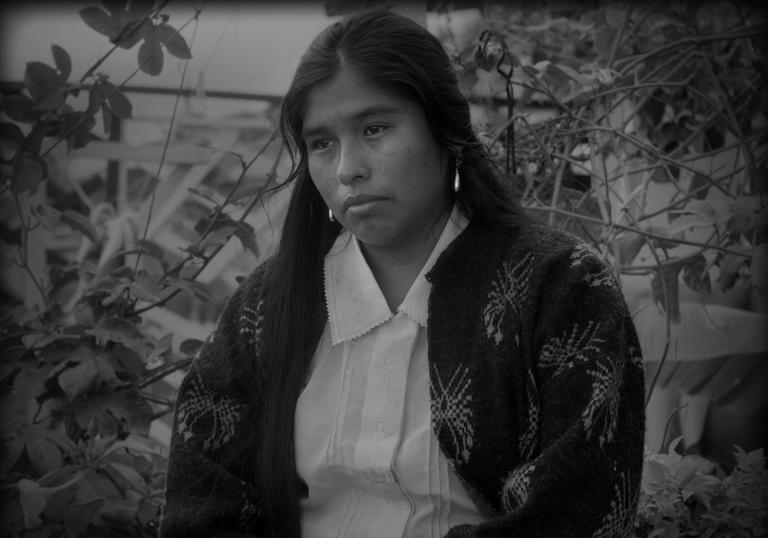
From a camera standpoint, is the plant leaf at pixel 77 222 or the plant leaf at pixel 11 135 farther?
the plant leaf at pixel 77 222

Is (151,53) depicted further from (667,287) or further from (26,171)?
(667,287)

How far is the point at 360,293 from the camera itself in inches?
65.0

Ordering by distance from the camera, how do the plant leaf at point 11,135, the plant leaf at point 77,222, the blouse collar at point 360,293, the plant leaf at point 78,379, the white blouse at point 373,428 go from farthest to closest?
the plant leaf at point 77,222
the plant leaf at point 11,135
the plant leaf at point 78,379
the blouse collar at point 360,293
the white blouse at point 373,428

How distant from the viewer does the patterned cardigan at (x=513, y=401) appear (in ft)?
4.45

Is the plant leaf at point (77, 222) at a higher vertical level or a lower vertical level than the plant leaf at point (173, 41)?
lower

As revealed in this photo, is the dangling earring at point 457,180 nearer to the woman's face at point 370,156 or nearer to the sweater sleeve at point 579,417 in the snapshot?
the woman's face at point 370,156

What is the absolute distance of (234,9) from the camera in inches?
94.9

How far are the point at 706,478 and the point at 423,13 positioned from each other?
1.22m

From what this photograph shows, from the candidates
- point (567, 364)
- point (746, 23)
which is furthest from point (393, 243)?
point (746, 23)

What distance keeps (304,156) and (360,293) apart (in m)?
0.27

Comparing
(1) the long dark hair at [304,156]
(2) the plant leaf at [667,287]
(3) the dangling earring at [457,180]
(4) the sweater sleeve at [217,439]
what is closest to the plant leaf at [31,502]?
(4) the sweater sleeve at [217,439]

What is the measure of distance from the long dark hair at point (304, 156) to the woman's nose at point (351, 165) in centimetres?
11

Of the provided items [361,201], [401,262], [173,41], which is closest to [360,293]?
[401,262]

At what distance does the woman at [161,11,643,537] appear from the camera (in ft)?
4.60
